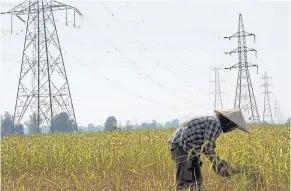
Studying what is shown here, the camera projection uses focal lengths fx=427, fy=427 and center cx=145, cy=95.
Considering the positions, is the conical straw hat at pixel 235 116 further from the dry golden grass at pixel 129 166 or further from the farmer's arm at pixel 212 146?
the dry golden grass at pixel 129 166

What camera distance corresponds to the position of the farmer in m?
3.96

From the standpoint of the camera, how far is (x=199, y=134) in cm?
417

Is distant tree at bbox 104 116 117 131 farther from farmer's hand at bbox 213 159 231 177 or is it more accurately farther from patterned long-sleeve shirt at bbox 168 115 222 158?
farmer's hand at bbox 213 159 231 177

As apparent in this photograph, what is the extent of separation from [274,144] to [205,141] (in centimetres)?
146

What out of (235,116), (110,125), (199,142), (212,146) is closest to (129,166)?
(199,142)

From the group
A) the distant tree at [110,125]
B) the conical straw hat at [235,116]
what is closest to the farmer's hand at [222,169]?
the conical straw hat at [235,116]

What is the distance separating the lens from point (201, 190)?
171 inches

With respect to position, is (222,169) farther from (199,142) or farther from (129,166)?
(129,166)

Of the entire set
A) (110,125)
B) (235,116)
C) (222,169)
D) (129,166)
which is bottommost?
(129,166)

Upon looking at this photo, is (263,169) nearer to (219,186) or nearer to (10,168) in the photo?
(219,186)

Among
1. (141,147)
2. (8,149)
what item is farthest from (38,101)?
(141,147)

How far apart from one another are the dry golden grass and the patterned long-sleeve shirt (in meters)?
0.40

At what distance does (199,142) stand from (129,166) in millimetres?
3247

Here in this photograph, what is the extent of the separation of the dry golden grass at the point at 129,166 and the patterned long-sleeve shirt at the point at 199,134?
40 cm
